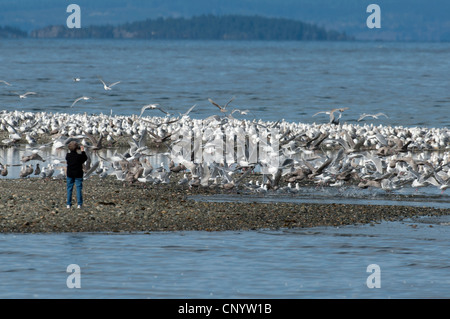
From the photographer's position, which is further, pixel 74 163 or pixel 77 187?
pixel 77 187

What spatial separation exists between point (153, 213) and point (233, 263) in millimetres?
4619

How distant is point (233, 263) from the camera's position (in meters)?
16.9

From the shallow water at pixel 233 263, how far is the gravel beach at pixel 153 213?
2.06 ft

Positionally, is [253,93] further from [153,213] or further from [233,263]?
[233,263]

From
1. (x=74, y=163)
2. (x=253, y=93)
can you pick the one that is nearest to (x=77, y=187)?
(x=74, y=163)

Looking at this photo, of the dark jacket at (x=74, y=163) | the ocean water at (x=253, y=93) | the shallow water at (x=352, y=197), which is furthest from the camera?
the ocean water at (x=253, y=93)

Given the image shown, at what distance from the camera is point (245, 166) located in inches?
1085

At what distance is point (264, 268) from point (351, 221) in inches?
206

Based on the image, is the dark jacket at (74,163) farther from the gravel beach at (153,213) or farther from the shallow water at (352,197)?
the shallow water at (352,197)

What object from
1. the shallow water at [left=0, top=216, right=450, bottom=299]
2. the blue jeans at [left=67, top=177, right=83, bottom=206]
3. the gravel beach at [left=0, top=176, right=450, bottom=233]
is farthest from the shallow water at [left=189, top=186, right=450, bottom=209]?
the blue jeans at [left=67, top=177, right=83, bottom=206]

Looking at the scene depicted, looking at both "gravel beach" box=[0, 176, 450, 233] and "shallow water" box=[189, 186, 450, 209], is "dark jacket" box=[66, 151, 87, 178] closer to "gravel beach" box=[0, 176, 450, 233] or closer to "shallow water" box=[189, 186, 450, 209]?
"gravel beach" box=[0, 176, 450, 233]

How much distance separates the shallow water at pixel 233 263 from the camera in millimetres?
15062

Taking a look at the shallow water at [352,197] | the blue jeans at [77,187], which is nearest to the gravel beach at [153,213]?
the blue jeans at [77,187]
